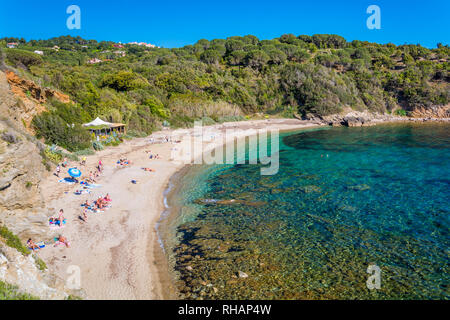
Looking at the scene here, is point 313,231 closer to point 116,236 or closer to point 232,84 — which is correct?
point 116,236

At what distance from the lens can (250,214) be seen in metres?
14.6

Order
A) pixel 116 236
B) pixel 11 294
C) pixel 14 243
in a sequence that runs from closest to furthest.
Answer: pixel 11 294, pixel 14 243, pixel 116 236

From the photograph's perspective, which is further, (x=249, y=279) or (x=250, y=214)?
(x=250, y=214)

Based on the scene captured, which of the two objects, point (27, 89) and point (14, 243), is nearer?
point (14, 243)

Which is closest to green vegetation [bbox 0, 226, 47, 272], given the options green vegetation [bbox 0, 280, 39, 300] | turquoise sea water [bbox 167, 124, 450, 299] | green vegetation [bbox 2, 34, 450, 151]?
green vegetation [bbox 0, 280, 39, 300]

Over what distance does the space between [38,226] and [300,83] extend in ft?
204

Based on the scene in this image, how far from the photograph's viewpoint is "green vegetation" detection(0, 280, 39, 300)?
5.71 m

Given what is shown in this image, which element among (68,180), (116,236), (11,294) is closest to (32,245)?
(116,236)

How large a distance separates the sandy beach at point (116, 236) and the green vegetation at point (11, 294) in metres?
2.30

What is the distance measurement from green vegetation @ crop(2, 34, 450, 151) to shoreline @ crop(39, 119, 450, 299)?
31.9 feet

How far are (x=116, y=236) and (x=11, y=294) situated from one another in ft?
19.4

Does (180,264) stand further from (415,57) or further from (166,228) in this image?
(415,57)

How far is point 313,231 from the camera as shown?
41.5 feet

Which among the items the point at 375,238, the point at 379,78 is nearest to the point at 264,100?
the point at 379,78
